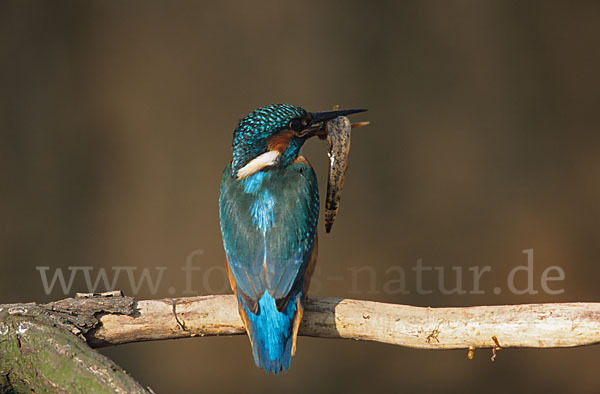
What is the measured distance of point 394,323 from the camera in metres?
2.02

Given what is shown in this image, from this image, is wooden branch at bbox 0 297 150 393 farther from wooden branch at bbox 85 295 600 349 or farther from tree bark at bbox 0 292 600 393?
wooden branch at bbox 85 295 600 349

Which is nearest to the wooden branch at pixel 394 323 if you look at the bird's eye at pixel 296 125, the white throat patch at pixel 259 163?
the white throat patch at pixel 259 163

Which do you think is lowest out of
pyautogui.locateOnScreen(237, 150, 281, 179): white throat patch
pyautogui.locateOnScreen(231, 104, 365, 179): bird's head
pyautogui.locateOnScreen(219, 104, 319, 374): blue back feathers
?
pyautogui.locateOnScreen(219, 104, 319, 374): blue back feathers

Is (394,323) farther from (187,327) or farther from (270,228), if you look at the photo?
(187,327)

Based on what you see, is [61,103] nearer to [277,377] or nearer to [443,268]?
[277,377]

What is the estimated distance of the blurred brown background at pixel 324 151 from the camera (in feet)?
13.1

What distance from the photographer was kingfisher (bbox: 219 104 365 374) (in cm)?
205

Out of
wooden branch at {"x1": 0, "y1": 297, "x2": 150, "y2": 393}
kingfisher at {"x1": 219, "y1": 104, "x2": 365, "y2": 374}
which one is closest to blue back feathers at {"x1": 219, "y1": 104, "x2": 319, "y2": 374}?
kingfisher at {"x1": 219, "y1": 104, "x2": 365, "y2": 374}

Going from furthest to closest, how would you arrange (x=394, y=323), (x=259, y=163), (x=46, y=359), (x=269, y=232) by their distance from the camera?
1. (x=259, y=163)
2. (x=269, y=232)
3. (x=394, y=323)
4. (x=46, y=359)

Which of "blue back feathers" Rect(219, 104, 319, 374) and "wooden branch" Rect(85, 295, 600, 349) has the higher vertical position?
"blue back feathers" Rect(219, 104, 319, 374)

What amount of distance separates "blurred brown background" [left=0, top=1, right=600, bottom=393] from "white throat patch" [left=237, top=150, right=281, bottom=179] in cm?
163

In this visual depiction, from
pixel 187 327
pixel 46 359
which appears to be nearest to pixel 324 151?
pixel 187 327

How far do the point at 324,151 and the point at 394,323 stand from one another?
2.15 meters

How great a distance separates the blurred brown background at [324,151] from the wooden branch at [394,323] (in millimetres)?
1894
